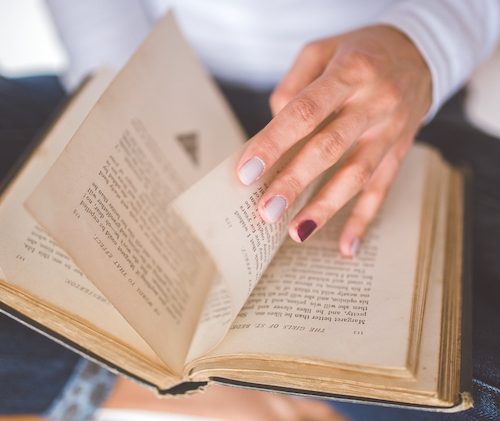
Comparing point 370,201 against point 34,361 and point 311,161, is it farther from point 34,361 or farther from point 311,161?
point 34,361

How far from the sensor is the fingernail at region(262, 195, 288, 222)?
45cm

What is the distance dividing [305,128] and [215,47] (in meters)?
0.53

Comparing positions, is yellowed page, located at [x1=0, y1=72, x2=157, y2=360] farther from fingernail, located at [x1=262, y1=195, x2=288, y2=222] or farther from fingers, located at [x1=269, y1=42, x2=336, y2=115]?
fingers, located at [x1=269, y1=42, x2=336, y2=115]

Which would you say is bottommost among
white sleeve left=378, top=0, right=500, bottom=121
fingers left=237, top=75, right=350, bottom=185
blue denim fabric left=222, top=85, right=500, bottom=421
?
blue denim fabric left=222, top=85, right=500, bottom=421

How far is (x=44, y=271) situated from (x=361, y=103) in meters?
0.37

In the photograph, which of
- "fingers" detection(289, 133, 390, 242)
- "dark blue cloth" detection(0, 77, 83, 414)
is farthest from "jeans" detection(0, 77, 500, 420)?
"fingers" detection(289, 133, 390, 242)

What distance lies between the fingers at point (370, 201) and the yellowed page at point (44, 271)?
0.25 metres

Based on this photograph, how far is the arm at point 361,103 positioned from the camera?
0.46 metres

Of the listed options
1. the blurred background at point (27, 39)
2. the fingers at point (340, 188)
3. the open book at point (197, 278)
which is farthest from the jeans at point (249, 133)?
the blurred background at point (27, 39)

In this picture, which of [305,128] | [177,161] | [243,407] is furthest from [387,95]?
[243,407]

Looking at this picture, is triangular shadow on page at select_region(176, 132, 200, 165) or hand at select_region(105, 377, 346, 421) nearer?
triangular shadow on page at select_region(176, 132, 200, 165)

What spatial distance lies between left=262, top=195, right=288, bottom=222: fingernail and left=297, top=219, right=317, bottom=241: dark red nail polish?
0.04 meters

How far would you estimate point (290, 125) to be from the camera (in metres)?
0.46

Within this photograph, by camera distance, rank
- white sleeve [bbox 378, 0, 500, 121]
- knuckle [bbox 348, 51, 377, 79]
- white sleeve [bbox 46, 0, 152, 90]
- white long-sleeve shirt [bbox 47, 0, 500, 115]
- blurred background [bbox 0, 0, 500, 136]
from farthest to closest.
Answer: blurred background [bbox 0, 0, 500, 136] → white sleeve [bbox 46, 0, 152, 90] → white long-sleeve shirt [bbox 47, 0, 500, 115] → white sleeve [bbox 378, 0, 500, 121] → knuckle [bbox 348, 51, 377, 79]
